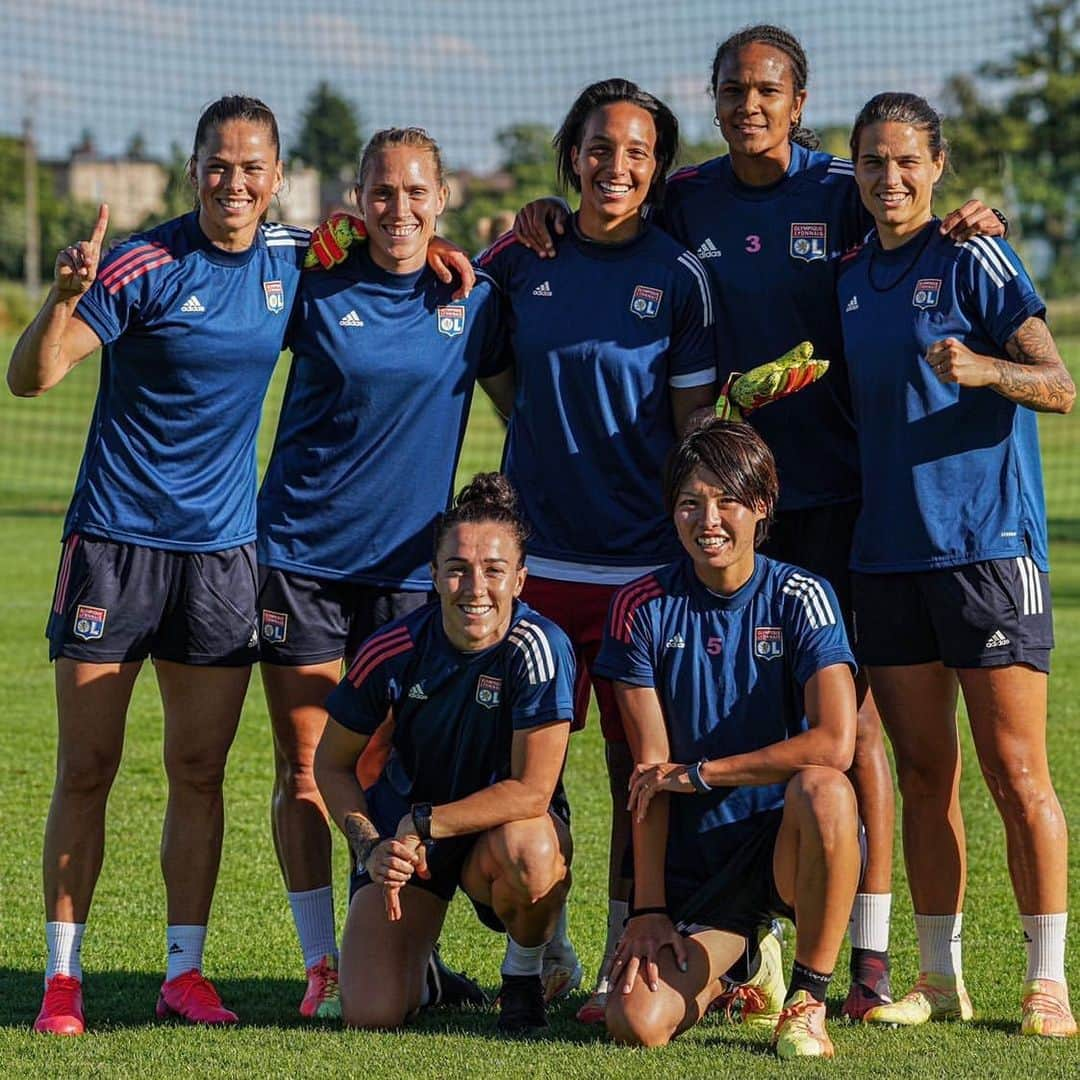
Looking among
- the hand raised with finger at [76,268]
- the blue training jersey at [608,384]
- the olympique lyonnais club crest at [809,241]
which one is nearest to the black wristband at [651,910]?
the blue training jersey at [608,384]

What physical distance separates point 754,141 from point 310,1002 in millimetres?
2625

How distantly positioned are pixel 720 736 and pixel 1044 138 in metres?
39.8

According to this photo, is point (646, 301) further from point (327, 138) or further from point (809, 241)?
point (327, 138)

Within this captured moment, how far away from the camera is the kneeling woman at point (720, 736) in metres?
4.28

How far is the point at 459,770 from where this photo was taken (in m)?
4.48

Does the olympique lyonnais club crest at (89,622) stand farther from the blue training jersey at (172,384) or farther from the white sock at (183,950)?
the white sock at (183,950)

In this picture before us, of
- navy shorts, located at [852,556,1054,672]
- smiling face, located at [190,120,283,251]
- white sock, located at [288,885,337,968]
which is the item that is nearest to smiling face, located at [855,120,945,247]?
navy shorts, located at [852,556,1054,672]

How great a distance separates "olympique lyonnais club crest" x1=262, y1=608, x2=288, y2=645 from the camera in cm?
477

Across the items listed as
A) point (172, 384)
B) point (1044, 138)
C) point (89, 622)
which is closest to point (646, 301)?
point (172, 384)

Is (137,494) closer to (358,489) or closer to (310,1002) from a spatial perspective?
(358,489)

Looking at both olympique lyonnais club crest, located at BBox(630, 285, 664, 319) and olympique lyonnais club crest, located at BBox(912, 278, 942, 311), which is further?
olympique lyonnais club crest, located at BBox(630, 285, 664, 319)

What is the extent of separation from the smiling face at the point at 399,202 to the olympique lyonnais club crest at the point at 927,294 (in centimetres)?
133

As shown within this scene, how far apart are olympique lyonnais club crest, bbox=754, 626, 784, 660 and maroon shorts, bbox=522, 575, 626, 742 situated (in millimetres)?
514

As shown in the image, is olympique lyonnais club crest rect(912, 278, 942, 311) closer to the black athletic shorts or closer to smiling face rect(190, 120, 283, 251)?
the black athletic shorts
